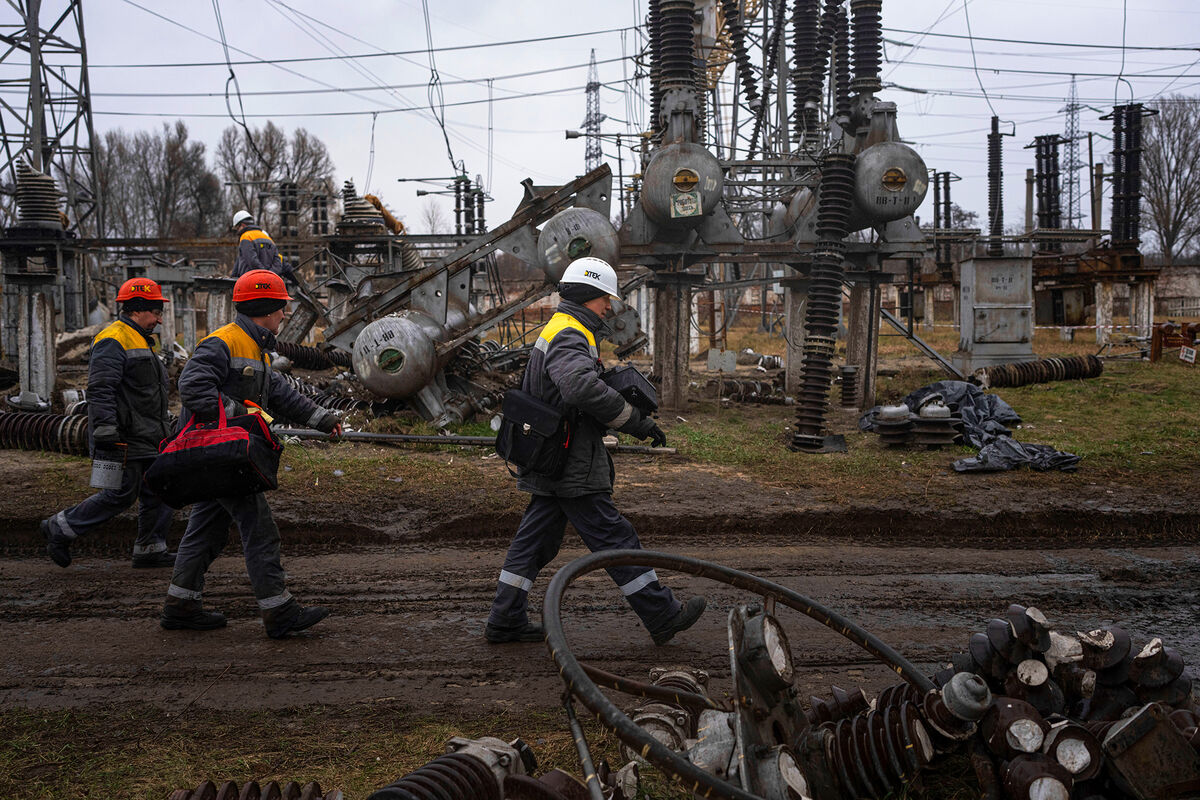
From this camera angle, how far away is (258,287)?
5793mm

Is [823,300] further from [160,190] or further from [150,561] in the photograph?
[160,190]

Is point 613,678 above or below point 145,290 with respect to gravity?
below

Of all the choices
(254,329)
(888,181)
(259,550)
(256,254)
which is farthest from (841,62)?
(259,550)

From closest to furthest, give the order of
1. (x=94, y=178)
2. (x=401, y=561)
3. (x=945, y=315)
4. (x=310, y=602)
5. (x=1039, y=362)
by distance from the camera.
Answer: (x=310, y=602), (x=401, y=561), (x=1039, y=362), (x=94, y=178), (x=945, y=315)

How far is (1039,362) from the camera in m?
18.1

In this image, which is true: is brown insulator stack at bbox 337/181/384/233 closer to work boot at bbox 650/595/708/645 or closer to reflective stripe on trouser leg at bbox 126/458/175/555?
reflective stripe on trouser leg at bbox 126/458/175/555

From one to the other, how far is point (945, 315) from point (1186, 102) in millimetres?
26879

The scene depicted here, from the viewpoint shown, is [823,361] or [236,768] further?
[823,361]

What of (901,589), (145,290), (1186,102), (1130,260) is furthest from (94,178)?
(1186,102)

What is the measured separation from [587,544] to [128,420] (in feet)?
13.5

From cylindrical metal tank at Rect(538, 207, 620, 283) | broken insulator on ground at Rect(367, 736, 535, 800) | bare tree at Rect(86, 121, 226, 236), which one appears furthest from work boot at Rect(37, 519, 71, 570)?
bare tree at Rect(86, 121, 226, 236)

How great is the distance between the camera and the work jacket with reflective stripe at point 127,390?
6934mm

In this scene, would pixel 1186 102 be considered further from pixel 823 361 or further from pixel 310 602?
pixel 310 602

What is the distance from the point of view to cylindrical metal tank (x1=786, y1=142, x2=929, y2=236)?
1341cm
